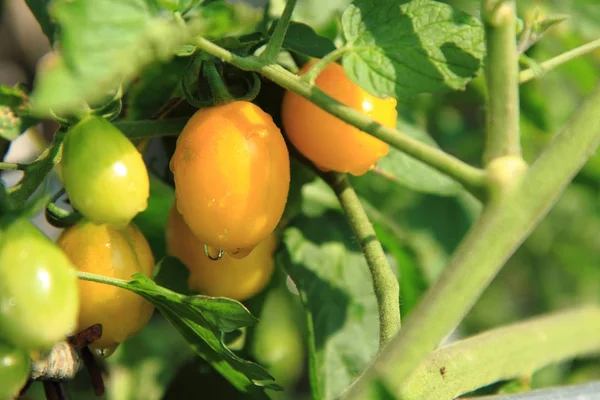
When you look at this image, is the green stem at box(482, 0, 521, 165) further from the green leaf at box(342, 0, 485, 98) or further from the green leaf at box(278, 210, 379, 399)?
the green leaf at box(278, 210, 379, 399)

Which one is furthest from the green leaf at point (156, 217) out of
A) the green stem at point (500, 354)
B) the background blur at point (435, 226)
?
the green stem at point (500, 354)

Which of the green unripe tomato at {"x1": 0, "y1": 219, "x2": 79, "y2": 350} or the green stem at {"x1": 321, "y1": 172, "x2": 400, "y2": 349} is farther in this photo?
the green stem at {"x1": 321, "y1": 172, "x2": 400, "y2": 349}

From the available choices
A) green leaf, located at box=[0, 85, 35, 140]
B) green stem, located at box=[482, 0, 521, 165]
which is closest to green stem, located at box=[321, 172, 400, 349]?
green stem, located at box=[482, 0, 521, 165]

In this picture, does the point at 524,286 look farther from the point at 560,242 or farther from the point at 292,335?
the point at 292,335

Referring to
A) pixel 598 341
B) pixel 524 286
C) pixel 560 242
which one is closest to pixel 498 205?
pixel 598 341

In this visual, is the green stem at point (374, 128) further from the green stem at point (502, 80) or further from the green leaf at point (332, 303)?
the green leaf at point (332, 303)

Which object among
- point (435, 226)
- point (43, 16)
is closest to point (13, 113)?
point (43, 16)

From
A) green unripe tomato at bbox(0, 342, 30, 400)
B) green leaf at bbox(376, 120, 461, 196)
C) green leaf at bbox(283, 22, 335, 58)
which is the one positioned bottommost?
green unripe tomato at bbox(0, 342, 30, 400)
